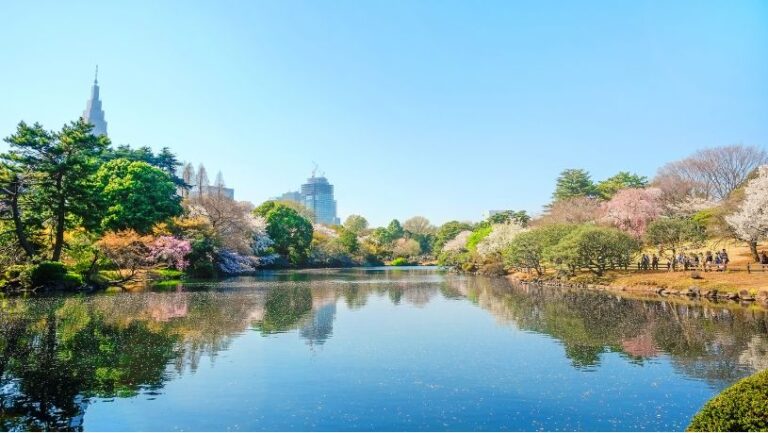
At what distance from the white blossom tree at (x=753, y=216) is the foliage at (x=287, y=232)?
5555 cm

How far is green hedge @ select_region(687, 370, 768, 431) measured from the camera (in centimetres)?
477

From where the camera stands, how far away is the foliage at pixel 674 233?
35.0 meters

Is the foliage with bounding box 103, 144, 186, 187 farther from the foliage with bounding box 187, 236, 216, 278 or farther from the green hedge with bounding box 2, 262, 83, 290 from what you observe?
the green hedge with bounding box 2, 262, 83, 290

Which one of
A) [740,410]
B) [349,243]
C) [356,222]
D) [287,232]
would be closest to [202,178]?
[287,232]

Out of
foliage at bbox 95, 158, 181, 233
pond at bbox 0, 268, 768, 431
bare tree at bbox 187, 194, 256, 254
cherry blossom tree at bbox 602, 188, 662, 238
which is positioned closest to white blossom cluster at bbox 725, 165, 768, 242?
pond at bbox 0, 268, 768, 431

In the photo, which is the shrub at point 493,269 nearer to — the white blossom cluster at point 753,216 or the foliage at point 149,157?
the white blossom cluster at point 753,216

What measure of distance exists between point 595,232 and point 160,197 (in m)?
38.3

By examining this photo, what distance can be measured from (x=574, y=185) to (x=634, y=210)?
2341 cm

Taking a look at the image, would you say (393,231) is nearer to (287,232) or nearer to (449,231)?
(449,231)

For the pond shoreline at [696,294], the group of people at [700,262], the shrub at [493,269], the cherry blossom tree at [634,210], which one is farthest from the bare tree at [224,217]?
the group of people at [700,262]

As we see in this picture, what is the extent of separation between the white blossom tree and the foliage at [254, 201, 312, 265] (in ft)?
182

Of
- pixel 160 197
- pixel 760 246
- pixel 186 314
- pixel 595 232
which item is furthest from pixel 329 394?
pixel 760 246

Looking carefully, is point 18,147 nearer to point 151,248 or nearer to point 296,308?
point 151,248

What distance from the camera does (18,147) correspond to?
32938mm
